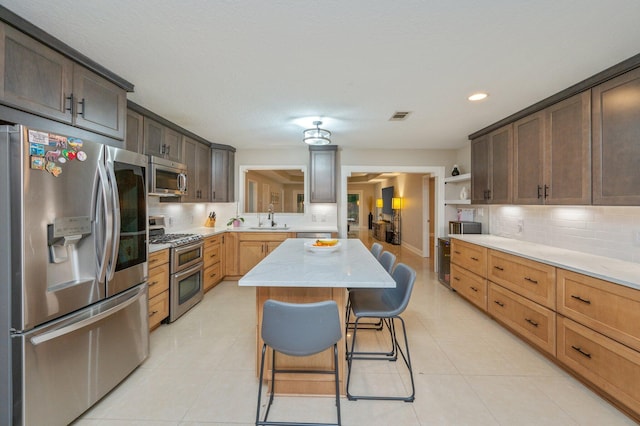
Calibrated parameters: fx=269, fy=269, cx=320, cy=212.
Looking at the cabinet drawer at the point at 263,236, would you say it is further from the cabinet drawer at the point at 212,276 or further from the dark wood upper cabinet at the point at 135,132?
the dark wood upper cabinet at the point at 135,132

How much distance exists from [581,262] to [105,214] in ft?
11.4

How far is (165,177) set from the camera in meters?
3.08

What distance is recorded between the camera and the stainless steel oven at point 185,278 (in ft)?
9.69

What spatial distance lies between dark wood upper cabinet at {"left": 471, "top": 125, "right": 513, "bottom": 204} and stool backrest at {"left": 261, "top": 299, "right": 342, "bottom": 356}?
2.85 m

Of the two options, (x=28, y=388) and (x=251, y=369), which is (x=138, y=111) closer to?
(x=28, y=388)

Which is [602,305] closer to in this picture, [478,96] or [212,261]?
[478,96]

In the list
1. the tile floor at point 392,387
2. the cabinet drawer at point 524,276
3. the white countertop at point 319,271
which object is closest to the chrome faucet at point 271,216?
the tile floor at point 392,387

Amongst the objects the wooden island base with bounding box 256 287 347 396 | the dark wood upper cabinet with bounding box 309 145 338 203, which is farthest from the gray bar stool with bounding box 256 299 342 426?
the dark wood upper cabinet with bounding box 309 145 338 203

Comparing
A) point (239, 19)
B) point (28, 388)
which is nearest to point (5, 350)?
point (28, 388)

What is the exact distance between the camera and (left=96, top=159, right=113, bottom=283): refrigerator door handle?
1682mm

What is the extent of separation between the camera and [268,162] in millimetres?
5027

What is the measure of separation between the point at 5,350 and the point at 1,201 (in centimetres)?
74

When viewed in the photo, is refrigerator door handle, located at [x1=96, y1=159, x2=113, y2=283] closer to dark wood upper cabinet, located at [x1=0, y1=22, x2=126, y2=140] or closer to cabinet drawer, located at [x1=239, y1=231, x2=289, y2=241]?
dark wood upper cabinet, located at [x1=0, y1=22, x2=126, y2=140]

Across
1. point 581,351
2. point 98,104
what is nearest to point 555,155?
point 581,351
